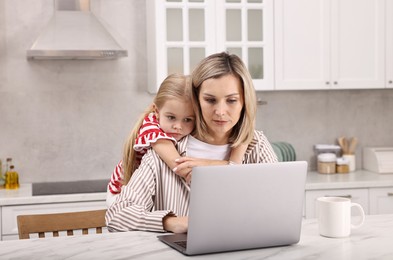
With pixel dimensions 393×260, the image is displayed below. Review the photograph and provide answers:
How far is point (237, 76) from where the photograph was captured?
6.63 ft

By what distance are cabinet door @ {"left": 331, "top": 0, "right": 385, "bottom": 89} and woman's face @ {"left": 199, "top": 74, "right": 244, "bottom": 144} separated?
2.16 m

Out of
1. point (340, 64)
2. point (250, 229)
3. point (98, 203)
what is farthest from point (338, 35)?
point (250, 229)

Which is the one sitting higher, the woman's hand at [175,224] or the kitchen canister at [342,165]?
the woman's hand at [175,224]

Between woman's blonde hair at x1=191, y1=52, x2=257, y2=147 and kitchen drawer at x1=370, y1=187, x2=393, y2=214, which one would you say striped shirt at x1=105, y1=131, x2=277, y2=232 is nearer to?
woman's blonde hair at x1=191, y1=52, x2=257, y2=147

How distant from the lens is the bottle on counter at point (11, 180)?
147 inches

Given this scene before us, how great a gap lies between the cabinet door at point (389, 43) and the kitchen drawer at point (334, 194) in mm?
760

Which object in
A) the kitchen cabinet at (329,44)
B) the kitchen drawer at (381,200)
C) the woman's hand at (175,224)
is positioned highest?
the kitchen cabinet at (329,44)

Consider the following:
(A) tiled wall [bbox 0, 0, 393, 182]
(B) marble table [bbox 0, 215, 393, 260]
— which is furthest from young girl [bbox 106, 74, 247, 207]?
(A) tiled wall [bbox 0, 0, 393, 182]

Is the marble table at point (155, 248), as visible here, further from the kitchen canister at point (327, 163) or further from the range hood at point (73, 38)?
the kitchen canister at point (327, 163)

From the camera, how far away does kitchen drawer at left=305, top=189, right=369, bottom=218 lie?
380cm

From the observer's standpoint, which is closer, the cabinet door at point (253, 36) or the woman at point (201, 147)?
the woman at point (201, 147)

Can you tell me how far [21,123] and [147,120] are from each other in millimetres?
1922

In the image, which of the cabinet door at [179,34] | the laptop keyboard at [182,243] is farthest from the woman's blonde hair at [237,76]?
the cabinet door at [179,34]

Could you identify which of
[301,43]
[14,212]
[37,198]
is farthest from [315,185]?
[14,212]
